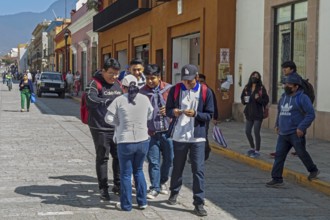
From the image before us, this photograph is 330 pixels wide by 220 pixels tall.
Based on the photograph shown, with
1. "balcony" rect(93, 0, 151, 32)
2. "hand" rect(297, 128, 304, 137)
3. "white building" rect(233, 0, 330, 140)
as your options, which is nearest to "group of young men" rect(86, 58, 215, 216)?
"hand" rect(297, 128, 304, 137)

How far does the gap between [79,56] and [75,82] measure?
8.85m

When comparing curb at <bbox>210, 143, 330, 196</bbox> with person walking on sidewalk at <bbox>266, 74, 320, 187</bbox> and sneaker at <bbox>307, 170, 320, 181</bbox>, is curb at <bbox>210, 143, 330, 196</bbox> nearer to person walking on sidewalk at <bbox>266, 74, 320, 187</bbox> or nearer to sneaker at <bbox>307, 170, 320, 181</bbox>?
sneaker at <bbox>307, 170, 320, 181</bbox>

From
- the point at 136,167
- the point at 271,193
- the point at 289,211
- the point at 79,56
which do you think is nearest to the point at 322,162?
the point at 271,193

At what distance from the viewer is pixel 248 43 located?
17.3m

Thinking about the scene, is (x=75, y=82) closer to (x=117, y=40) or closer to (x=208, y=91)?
(x=117, y=40)

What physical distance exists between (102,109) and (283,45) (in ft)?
31.9

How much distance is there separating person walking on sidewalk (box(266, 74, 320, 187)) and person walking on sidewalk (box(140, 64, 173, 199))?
1.92 meters

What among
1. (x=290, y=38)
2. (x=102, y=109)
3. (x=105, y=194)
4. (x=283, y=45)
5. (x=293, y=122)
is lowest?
(x=105, y=194)

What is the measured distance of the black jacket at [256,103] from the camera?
10.4m

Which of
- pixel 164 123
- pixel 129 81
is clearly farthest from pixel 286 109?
pixel 129 81

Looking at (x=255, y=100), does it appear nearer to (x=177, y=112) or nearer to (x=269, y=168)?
(x=269, y=168)

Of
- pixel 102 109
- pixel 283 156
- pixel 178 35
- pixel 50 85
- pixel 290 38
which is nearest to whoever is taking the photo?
pixel 102 109

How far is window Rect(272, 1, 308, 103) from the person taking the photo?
47.0 ft

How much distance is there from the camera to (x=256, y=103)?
1040cm
